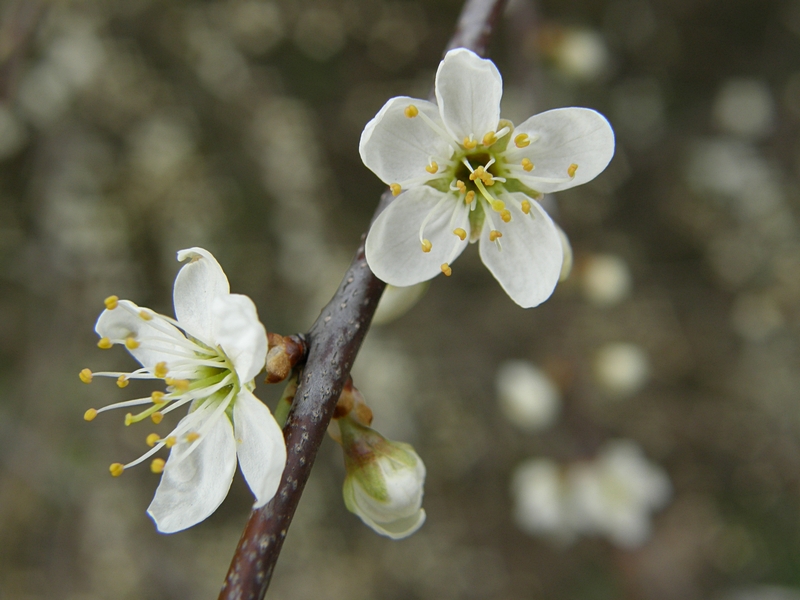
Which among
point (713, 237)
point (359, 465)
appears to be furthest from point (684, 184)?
point (359, 465)

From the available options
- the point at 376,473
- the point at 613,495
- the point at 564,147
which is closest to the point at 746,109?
the point at 613,495

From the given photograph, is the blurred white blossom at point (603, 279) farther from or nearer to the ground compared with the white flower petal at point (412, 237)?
nearer to the ground

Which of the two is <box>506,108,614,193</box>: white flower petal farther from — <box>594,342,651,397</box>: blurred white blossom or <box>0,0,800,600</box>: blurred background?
<box>0,0,800,600</box>: blurred background

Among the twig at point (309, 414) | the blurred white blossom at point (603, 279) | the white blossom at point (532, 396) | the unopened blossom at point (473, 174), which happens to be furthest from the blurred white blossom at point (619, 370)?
the twig at point (309, 414)

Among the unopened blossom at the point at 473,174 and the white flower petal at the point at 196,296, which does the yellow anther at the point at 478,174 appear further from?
the white flower petal at the point at 196,296

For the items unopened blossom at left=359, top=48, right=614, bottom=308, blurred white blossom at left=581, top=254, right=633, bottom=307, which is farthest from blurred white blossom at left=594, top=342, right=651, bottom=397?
unopened blossom at left=359, top=48, right=614, bottom=308

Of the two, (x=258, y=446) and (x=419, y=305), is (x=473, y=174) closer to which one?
(x=258, y=446)
